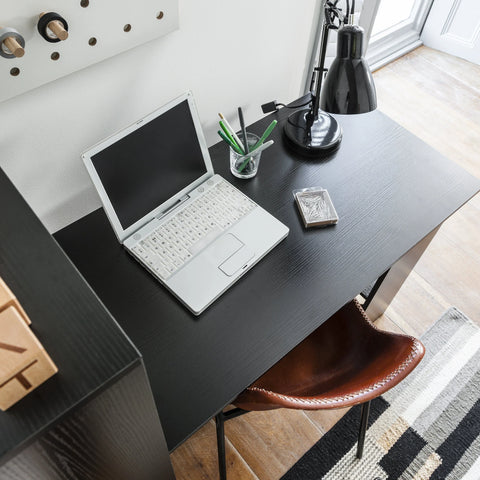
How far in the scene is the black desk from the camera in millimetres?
923

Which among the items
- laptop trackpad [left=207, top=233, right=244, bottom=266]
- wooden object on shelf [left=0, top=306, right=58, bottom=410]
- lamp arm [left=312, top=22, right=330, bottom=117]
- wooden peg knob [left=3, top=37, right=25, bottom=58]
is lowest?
laptop trackpad [left=207, top=233, right=244, bottom=266]

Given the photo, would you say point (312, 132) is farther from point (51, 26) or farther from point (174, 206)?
point (51, 26)

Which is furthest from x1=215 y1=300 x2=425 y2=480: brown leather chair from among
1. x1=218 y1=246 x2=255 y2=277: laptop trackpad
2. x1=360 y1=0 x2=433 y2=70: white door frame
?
x1=360 y1=0 x2=433 y2=70: white door frame

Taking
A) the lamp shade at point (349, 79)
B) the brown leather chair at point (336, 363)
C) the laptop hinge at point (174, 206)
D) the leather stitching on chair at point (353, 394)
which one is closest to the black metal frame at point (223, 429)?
the brown leather chair at point (336, 363)

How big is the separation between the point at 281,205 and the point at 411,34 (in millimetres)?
2246

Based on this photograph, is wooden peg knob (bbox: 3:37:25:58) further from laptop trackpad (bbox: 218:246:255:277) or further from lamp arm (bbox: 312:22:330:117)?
lamp arm (bbox: 312:22:330:117)

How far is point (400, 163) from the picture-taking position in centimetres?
129

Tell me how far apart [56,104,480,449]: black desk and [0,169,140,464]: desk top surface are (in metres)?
0.37

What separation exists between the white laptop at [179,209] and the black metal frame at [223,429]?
336mm

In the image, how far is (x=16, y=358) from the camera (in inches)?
18.6

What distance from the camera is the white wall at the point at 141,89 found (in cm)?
93

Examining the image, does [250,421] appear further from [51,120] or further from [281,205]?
[51,120]

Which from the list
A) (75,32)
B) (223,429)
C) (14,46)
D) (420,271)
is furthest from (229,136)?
(420,271)

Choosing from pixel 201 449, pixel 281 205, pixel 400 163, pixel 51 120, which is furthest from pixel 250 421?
pixel 51 120
